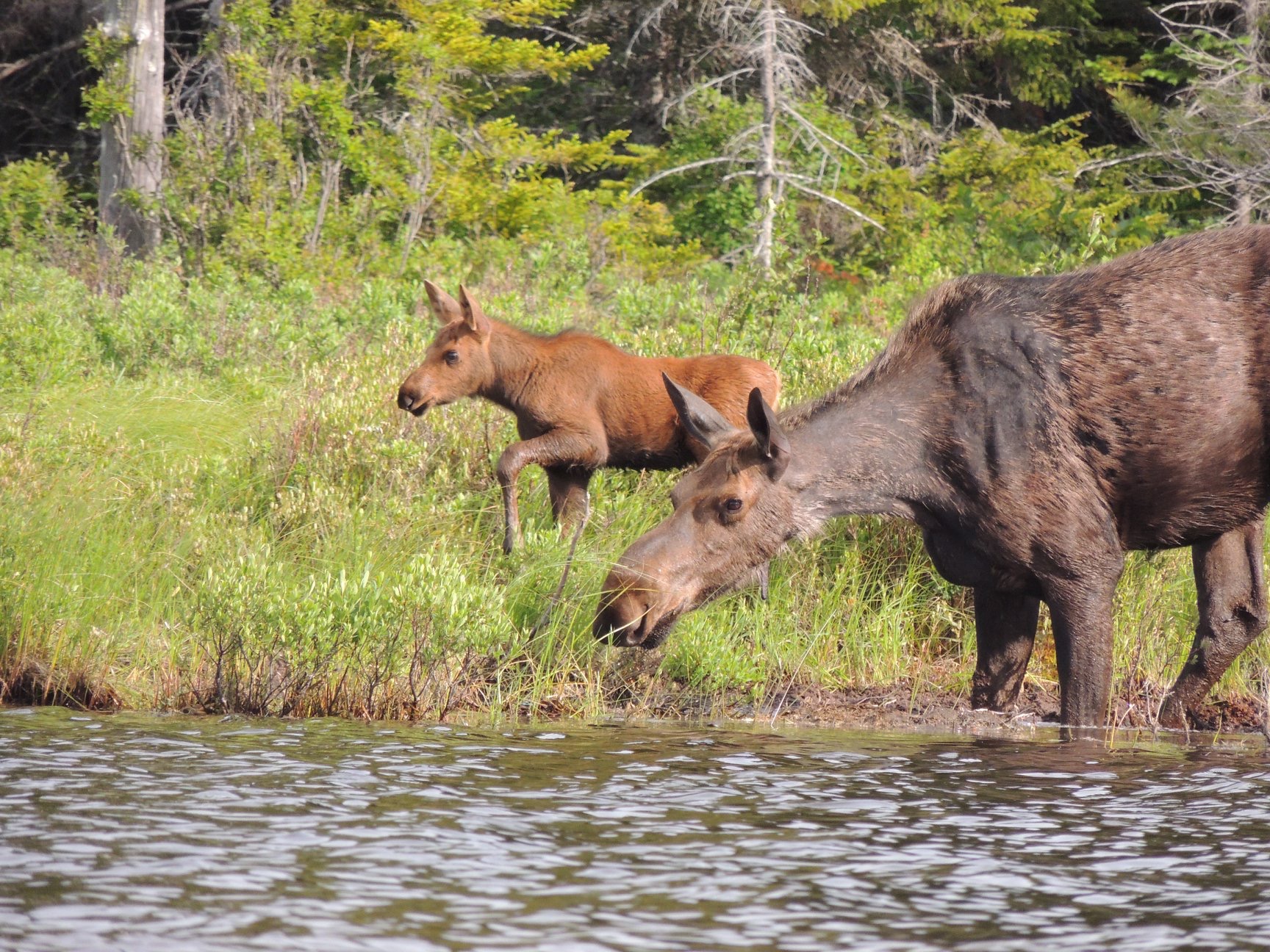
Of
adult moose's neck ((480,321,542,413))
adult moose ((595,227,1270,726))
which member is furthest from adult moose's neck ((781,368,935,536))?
adult moose's neck ((480,321,542,413))

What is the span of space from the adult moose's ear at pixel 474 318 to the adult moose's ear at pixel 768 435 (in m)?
3.23

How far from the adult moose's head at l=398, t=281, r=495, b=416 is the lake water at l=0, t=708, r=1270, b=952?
317 cm

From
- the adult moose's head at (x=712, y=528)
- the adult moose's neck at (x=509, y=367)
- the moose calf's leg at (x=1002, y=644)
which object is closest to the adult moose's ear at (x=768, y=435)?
the adult moose's head at (x=712, y=528)

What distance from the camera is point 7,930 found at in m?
4.10

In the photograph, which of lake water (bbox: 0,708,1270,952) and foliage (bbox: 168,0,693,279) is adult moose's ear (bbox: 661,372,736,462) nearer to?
lake water (bbox: 0,708,1270,952)

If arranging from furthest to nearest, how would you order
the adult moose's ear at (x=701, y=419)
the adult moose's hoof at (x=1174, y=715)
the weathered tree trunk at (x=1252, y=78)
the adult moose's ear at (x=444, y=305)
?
the weathered tree trunk at (x=1252, y=78) < the adult moose's ear at (x=444, y=305) < the adult moose's hoof at (x=1174, y=715) < the adult moose's ear at (x=701, y=419)

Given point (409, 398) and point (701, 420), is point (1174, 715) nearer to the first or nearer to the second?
point (701, 420)

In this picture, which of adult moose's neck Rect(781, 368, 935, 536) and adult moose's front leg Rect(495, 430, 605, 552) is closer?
adult moose's neck Rect(781, 368, 935, 536)

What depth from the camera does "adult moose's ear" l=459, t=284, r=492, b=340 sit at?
1022 centimetres

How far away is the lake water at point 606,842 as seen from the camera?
14.0 feet

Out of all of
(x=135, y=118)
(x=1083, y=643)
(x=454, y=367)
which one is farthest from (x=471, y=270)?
(x=1083, y=643)

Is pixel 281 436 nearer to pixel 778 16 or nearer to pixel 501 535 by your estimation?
pixel 501 535

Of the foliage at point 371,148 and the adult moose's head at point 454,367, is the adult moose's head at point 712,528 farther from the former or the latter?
the foliage at point 371,148

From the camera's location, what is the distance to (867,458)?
24.2 ft
